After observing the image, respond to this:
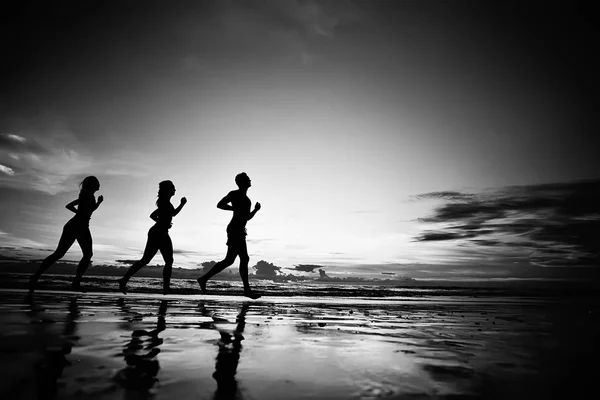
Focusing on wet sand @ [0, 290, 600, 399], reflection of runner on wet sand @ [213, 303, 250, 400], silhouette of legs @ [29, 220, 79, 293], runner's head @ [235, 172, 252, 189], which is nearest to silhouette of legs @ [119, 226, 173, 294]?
silhouette of legs @ [29, 220, 79, 293]

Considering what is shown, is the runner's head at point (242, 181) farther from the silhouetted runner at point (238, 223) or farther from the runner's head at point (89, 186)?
the runner's head at point (89, 186)

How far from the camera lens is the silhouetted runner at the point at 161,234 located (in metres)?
7.98

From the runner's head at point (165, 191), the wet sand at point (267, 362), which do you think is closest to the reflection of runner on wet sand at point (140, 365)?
the wet sand at point (267, 362)

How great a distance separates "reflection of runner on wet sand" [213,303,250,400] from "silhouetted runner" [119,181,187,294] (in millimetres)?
4931

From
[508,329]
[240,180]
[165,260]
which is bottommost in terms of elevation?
[508,329]

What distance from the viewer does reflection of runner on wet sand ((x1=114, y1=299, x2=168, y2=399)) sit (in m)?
1.65

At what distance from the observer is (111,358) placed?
7.30ft

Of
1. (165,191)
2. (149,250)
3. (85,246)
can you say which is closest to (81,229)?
(85,246)

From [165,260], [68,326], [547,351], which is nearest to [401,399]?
[547,351]

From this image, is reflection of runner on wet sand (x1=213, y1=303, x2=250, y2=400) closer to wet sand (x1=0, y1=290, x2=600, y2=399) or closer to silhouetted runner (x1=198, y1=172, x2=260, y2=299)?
wet sand (x1=0, y1=290, x2=600, y2=399)

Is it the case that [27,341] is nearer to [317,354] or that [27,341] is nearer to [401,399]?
[317,354]

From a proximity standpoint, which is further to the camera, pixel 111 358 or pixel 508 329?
pixel 508 329

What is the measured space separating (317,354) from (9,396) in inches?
75.3

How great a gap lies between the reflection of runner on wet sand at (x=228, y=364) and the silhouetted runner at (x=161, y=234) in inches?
194
